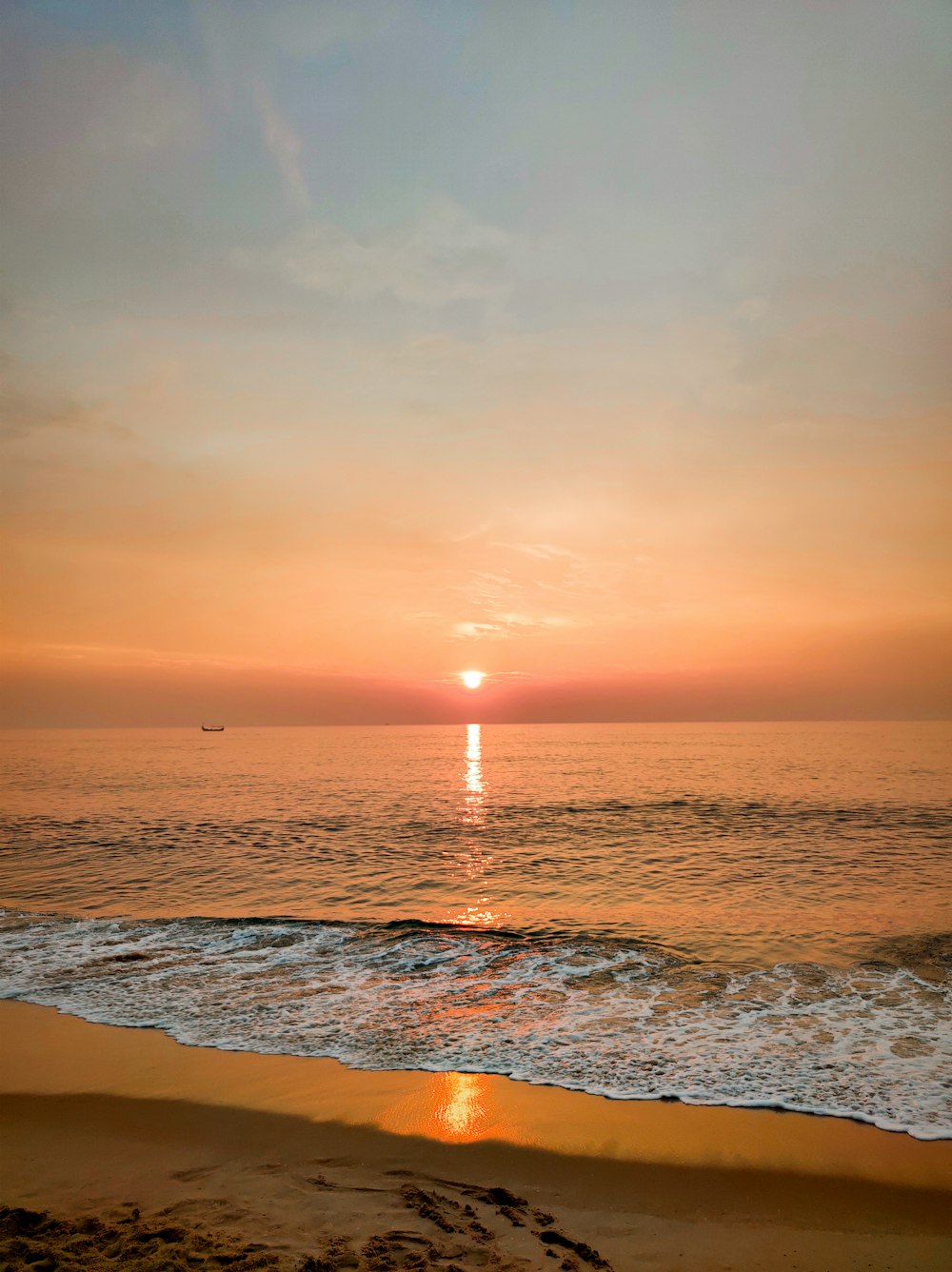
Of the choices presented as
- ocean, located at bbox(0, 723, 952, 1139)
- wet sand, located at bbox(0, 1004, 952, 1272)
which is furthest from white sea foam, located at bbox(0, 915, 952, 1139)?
wet sand, located at bbox(0, 1004, 952, 1272)

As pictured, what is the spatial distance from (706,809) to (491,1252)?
37066 mm

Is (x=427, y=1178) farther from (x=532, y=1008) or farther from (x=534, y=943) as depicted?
(x=534, y=943)

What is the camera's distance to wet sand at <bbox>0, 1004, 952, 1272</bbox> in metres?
5.88

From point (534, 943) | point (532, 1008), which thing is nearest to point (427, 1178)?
point (532, 1008)

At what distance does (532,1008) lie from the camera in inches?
477

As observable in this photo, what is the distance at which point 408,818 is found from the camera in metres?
38.2

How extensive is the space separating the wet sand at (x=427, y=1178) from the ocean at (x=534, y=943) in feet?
2.74

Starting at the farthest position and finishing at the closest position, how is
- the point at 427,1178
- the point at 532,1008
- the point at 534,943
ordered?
1. the point at 534,943
2. the point at 532,1008
3. the point at 427,1178

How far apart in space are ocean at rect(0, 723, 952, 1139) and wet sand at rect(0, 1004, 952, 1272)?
836 millimetres

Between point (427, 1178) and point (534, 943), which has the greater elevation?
point (427, 1178)

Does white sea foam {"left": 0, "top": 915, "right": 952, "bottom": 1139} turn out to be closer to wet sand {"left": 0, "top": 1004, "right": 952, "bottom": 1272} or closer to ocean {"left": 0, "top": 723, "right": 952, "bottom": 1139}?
ocean {"left": 0, "top": 723, "right": 952, "bottom": 1139}

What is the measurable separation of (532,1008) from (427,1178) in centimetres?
536

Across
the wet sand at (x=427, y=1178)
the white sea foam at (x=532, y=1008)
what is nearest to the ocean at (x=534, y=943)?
the white sea foam at (x=532, y=1008)

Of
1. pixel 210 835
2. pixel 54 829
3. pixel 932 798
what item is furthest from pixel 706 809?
pixel 54 829
